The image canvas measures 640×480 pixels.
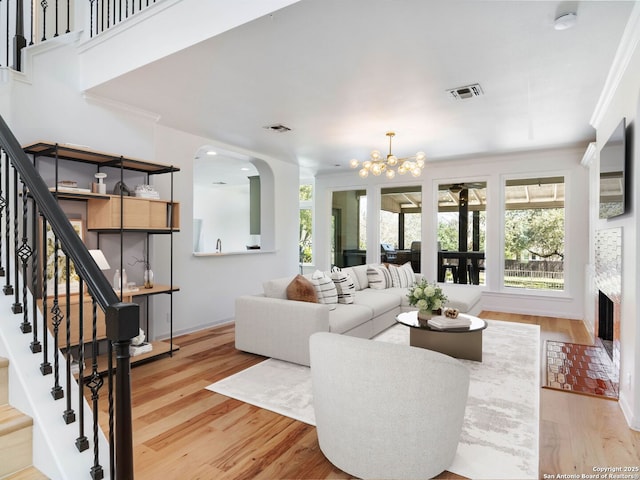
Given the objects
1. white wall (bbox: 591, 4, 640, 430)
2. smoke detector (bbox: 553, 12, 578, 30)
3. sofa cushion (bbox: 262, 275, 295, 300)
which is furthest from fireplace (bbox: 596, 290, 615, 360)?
sofa cushion (bbox: 262, 275, 295, 300)

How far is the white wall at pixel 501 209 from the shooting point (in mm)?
5793

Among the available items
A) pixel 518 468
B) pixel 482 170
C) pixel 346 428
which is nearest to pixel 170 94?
pixel 346 428

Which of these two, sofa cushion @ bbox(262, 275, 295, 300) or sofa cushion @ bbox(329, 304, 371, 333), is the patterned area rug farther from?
sofa cushion @ bbox(262, 275, 295, 300)

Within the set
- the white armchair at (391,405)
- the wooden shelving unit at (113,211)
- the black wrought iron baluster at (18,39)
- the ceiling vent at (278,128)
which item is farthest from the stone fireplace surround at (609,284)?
the black wrought iron baluster at (18,39)

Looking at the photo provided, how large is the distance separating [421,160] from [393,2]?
2.68 metres

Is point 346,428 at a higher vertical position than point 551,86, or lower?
lower

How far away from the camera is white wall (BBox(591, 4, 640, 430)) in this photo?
2.49 m

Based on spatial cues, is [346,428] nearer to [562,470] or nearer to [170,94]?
[562,470]

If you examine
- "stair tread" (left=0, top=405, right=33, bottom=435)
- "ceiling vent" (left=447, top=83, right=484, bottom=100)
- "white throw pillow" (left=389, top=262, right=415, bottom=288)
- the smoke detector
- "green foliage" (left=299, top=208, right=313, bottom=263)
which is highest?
"ceiling vent" (left=447, top=83, right=484, bottom=100)

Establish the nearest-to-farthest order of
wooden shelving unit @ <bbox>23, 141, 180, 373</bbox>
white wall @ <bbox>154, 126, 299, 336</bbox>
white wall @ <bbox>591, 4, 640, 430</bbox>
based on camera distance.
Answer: white wall @ <bbox>591, 4, 640, 430</bbox> < wooden shelving unit @ <bbox>23, 141, 180, 373</bbox> < white wall @ <bbox>154, 126, 299, 336</bbox>

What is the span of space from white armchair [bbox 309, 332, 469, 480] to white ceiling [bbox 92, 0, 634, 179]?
198cm

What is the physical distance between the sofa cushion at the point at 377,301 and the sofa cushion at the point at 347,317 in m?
0.18

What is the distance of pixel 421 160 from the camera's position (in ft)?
15.5

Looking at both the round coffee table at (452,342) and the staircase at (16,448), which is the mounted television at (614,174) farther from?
the staircase at (16,448)
